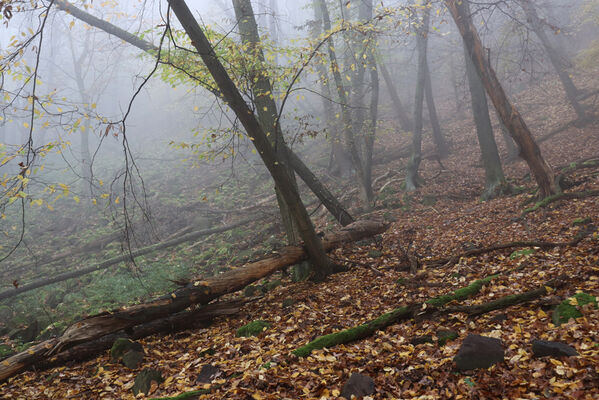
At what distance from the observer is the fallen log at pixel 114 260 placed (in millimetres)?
10336

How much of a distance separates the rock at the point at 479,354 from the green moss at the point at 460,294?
1.29 meters

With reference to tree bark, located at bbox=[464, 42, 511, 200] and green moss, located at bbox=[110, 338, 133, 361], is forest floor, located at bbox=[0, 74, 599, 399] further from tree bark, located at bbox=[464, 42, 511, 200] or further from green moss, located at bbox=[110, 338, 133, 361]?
tree bark, located at bbox=[464, 42, 511, 200]

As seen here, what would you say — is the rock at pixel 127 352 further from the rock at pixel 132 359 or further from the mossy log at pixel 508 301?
the mossy log at pixel 508 301

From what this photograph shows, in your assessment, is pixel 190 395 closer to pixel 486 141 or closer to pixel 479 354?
pixel 479 354

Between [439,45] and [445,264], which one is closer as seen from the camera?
[445,264]

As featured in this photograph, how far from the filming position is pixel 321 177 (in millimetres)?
17469

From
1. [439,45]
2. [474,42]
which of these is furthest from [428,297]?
[439,45]

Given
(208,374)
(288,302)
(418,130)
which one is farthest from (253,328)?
(418,130)

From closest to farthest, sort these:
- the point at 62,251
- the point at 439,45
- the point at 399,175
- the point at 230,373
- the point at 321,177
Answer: the point at 230,373 → the point at 62,251 → the point at 399,175 → the point at 321,177 → the point at 439,45

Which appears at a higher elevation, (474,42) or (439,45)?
(439,45)

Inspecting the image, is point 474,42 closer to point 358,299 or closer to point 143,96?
point 358,299

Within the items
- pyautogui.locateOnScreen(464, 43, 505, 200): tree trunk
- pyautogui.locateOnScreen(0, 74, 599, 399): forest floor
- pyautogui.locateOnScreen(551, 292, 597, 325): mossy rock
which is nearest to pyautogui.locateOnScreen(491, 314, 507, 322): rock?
pyautogui.locateOnScreen(0, 74, 599, 399): forest floor

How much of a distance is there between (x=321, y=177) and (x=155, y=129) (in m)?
19.9

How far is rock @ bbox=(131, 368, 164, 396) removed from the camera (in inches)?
169
